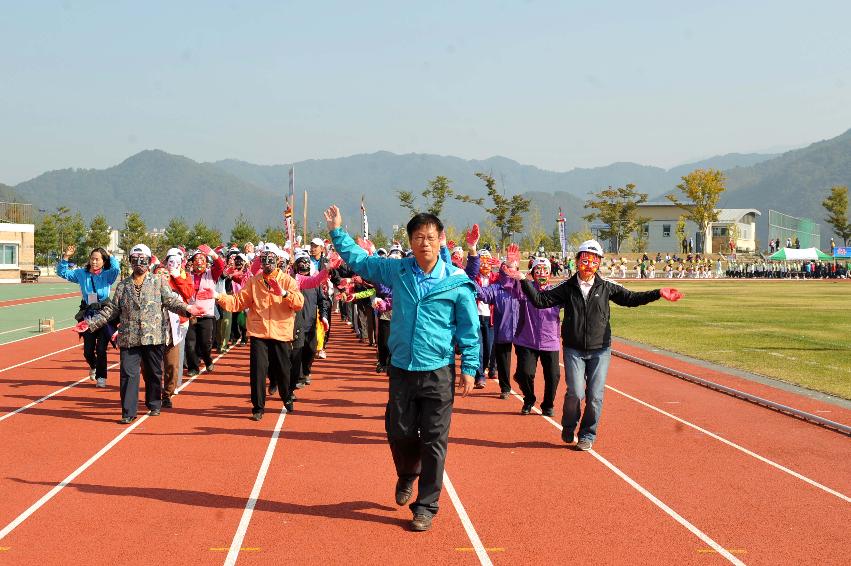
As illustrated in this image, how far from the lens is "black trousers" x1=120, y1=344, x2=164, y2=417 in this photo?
909 cm

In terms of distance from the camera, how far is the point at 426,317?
18.7 ft

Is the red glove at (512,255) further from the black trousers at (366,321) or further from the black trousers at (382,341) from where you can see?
the black trousers at (366,321)

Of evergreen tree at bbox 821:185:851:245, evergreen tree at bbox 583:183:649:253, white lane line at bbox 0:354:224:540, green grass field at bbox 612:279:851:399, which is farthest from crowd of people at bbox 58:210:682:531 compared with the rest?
evergreen tree at bbox 821:185:851:245

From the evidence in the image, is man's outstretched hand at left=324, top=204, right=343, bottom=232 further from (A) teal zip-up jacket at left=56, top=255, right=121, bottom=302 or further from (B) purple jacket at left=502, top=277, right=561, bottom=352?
(A) teal zip-up jacket at left=56, top=255, right=121, bottom=302

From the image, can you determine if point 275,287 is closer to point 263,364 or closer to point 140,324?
point 263,364

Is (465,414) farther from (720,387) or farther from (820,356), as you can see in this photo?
(820,356)

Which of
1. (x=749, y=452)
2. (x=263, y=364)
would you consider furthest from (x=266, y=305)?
(x=749, y=452)

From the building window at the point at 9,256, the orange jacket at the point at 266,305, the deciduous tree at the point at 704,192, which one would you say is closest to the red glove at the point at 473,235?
the orange jacket at the point at 266,305

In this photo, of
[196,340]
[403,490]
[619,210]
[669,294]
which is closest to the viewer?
[403,490]

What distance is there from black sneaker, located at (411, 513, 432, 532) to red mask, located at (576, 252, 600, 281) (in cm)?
332

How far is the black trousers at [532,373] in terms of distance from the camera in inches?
383

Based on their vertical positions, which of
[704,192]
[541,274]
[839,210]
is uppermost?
[704,192]

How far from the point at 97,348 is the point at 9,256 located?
59.7 meters

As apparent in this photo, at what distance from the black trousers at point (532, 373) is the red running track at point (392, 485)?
0.26 meters
